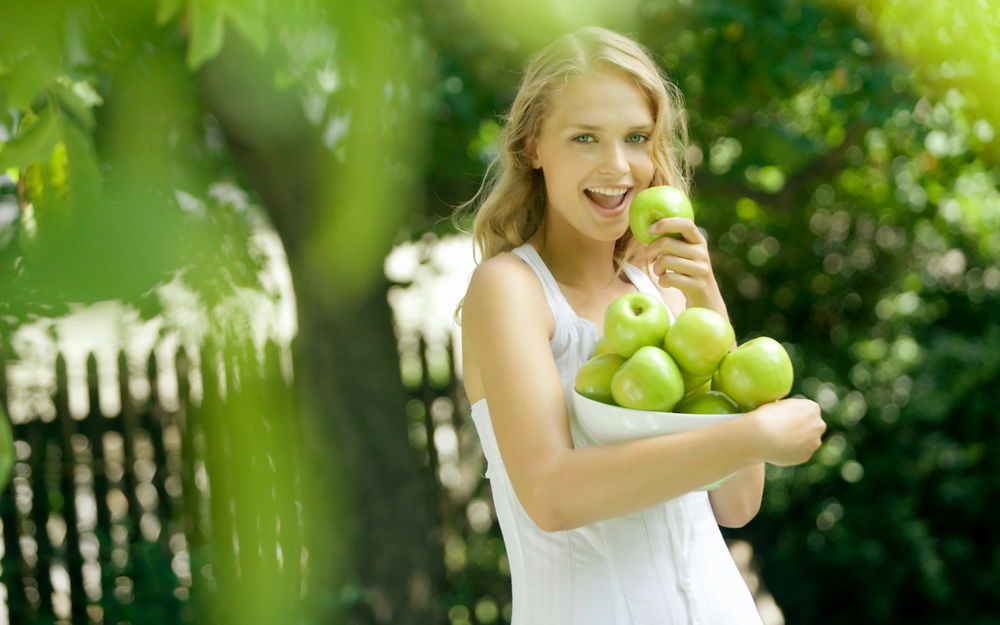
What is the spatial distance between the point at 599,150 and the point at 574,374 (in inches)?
13.3

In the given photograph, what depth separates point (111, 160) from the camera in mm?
402

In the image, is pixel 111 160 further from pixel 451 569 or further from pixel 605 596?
pixel 451 569

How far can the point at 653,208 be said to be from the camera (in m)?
1.58

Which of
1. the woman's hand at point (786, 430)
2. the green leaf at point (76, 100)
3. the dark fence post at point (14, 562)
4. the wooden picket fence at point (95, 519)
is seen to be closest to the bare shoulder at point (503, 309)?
the woman's hand at point (786, 430)

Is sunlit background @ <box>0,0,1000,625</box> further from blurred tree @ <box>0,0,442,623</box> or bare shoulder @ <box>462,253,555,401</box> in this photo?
blurred tree @ <box>0,0,442,623</box>

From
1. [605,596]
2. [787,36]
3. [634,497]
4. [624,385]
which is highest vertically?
[787,36]

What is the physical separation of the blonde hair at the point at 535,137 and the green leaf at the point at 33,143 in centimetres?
104

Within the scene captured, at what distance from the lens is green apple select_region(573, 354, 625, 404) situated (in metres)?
1.45

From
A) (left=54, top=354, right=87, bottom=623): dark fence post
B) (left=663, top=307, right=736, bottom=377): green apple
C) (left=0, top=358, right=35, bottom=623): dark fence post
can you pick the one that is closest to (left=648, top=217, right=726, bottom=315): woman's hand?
(left=663, top=307, right=736, bottom=377): green apple

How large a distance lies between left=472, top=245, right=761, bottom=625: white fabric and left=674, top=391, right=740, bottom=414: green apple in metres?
0.19

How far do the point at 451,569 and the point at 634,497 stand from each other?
4141mm

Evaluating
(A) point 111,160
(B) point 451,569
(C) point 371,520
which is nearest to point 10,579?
(C) point 371,520

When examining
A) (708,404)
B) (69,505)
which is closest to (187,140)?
(708,404)

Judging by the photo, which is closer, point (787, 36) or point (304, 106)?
point (304, 106)
